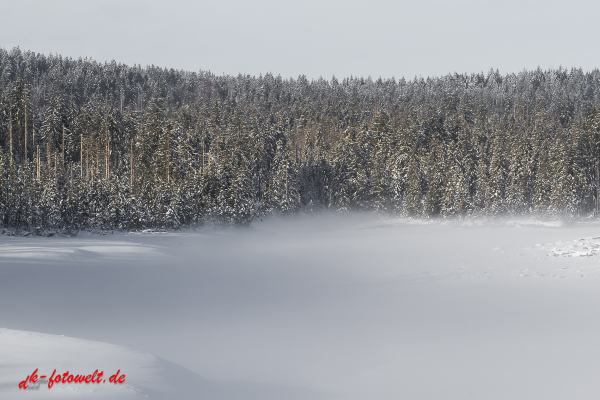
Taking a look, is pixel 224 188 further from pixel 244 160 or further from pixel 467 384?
pixel 467 384

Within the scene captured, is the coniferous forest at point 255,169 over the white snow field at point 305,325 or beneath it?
over

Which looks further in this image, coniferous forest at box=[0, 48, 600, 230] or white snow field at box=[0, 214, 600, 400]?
coniferous forest at box=[0, 48, 600, 230]

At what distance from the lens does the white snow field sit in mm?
7617

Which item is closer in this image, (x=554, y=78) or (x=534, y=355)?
(x=534, y=355)

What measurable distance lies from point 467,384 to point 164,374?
548cm

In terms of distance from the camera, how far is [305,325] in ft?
39.4

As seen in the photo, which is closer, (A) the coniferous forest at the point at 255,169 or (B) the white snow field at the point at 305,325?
(B) the white snow field at the point at 305,325

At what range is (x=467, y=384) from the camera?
7.73 m

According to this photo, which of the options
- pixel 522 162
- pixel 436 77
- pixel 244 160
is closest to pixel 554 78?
pixel 436 77

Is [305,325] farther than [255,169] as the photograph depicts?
No

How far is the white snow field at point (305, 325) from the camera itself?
7.62 m

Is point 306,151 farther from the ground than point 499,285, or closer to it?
farther from the ground

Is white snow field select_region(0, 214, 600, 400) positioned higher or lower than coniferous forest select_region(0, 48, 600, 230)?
lower

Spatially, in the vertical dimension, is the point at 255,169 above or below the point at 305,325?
above
